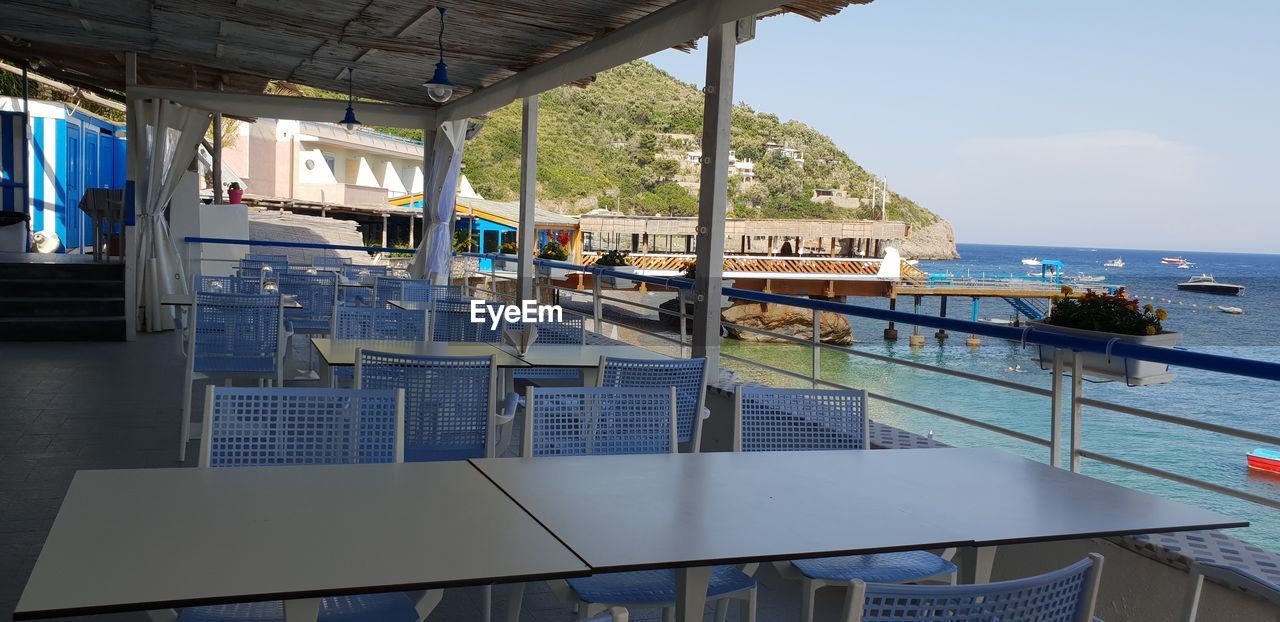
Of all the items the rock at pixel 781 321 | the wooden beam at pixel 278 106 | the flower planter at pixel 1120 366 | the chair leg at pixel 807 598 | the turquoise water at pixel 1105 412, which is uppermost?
the wooden beam at pixel 278 106

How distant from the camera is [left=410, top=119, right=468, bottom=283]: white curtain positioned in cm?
1000

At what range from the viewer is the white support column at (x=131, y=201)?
340 inches

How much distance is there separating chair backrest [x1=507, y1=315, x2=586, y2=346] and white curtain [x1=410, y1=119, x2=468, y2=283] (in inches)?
199

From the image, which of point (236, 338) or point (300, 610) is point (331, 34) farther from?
point (300, 610)

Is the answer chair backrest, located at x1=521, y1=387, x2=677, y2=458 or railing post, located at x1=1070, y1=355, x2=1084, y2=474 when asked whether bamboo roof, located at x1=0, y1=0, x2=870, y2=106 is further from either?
chair backrest, located at x1=521, y1=387, x2=677, y2=458

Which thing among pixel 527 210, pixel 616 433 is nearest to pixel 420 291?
pixel 527 210

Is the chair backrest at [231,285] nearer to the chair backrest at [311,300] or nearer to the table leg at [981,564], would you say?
the chair backrest at [311,300]

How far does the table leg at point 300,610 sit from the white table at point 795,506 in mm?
398

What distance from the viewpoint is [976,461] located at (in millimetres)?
2467

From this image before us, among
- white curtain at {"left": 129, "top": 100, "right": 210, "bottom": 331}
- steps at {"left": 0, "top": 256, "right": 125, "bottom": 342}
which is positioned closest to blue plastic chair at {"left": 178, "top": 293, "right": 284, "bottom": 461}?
steps at {"left": 0, "top": 256, "right": 125, "bottom": 342}

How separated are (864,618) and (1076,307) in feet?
10.4

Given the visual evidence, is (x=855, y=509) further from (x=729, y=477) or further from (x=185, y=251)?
(x=185, y=251)

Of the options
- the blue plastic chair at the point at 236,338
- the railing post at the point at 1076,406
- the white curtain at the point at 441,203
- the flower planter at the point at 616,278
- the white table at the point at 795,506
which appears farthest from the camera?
the white curtain at the point at 441,203

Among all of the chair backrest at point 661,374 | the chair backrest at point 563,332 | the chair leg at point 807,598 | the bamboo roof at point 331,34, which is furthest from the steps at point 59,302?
the chair leg at point 807,598
